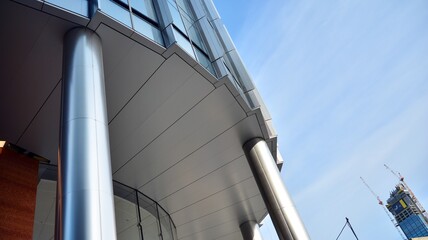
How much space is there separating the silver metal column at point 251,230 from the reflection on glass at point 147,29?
42.5 ft

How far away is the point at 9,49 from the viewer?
24.1ft

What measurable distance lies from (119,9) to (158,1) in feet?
6.36

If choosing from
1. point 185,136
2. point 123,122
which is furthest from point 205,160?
point 123,122

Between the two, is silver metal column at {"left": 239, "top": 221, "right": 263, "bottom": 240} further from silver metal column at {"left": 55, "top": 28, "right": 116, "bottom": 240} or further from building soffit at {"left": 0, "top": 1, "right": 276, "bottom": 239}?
silver metal column at {"left": 55, "top": 28, "right": 116, "bottom": 240}

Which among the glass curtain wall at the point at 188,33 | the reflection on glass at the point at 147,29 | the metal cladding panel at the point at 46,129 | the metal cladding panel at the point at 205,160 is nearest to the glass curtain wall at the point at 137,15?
the reflection on glass at the point at 147,29

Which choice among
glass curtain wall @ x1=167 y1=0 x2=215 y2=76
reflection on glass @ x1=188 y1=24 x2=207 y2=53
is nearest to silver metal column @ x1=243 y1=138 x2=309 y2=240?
glass curtain wall @ x1=167 y1=0 x2=215 y2=76

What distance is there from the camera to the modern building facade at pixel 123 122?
5594mm

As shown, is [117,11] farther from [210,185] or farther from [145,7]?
[210,185]

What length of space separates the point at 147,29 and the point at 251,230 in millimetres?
13384

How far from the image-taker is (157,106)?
9.77 meters

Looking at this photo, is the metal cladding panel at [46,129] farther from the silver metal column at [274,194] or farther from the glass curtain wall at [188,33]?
the silver metal column at [274,194]

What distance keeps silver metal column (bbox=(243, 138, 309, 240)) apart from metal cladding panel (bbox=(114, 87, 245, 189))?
159cm

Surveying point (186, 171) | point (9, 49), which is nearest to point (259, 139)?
point (186, 171)

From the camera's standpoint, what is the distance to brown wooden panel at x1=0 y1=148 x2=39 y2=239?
7.54 meters
